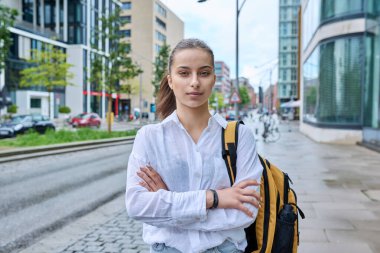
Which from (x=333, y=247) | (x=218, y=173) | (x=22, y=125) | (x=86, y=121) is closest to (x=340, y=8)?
(x=333, y=247)

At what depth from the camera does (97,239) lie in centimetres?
490

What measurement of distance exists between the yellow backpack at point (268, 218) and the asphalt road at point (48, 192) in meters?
3.84

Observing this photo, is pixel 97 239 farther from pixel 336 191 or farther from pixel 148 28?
pixel 148 28

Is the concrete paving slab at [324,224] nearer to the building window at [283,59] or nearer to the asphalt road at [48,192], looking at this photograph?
the asphalt road at [48,192]

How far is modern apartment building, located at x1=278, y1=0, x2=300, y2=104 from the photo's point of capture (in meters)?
84.1

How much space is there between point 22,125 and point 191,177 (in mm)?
25347

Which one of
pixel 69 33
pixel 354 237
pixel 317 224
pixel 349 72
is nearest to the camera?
pixel 354 237

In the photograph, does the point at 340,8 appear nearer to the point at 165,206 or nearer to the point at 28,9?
the point at 165,206

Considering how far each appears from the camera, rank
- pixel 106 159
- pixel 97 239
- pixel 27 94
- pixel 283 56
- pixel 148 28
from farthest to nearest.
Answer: pixel 283 56
pixel 148 28
pixel 27 94
pixel 106 159
pixel 97 239

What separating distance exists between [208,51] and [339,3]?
758 inches

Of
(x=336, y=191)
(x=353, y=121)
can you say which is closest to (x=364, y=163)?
(x=336, y=191)

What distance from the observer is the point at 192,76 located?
1.82 m

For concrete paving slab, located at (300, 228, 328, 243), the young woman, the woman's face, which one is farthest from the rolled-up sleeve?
concrete paving slab, located at (300, 228, 328, 243)

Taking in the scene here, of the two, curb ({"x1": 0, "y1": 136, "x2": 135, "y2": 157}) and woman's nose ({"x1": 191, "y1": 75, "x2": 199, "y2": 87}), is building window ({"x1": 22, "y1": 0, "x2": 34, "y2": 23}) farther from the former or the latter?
woman's nose ({"x1": 191, "y1": 75, "x2": 199, "y2": 87})
